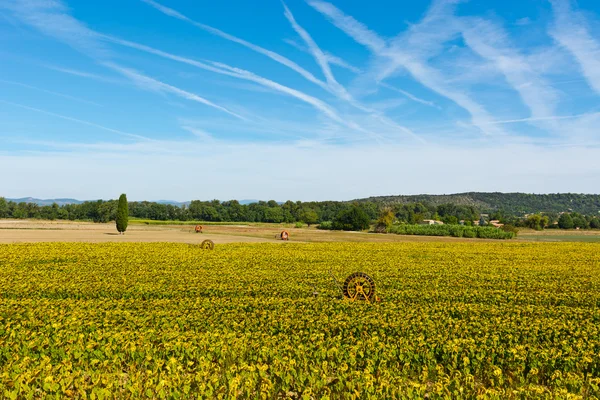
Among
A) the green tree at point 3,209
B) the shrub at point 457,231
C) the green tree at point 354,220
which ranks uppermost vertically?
the green tree at point 3,209

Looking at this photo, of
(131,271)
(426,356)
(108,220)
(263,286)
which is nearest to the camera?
(426,356)

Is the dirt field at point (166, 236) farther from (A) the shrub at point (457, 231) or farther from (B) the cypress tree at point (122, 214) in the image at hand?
(A) the shrub at point (457, 231)

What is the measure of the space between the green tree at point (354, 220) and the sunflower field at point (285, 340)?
8867cm

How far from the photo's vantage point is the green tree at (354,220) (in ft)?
372

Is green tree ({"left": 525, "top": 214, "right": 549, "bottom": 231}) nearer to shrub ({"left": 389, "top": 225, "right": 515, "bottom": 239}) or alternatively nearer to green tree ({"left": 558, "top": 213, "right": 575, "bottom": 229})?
green tree ({"left": 558, "top": 213, "right": 575, "bottom": 229})

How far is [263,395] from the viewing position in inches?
332

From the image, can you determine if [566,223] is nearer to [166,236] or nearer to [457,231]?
[457,231]

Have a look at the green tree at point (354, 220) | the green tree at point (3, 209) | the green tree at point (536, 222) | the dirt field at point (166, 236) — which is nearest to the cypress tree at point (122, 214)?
the dirt field at point (166, 236)

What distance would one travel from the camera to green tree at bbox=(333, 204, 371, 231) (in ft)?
372

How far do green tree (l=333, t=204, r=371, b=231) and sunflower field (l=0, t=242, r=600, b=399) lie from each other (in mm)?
88665

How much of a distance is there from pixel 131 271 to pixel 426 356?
19.0m

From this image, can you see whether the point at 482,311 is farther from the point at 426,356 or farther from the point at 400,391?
the point at 400,391

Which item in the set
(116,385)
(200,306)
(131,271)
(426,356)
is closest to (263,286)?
(200,306)

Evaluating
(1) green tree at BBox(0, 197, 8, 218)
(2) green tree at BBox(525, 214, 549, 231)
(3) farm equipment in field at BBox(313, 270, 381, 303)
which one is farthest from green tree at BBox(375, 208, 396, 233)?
(1) green tree at BBox(0, 197, 8, 218)
